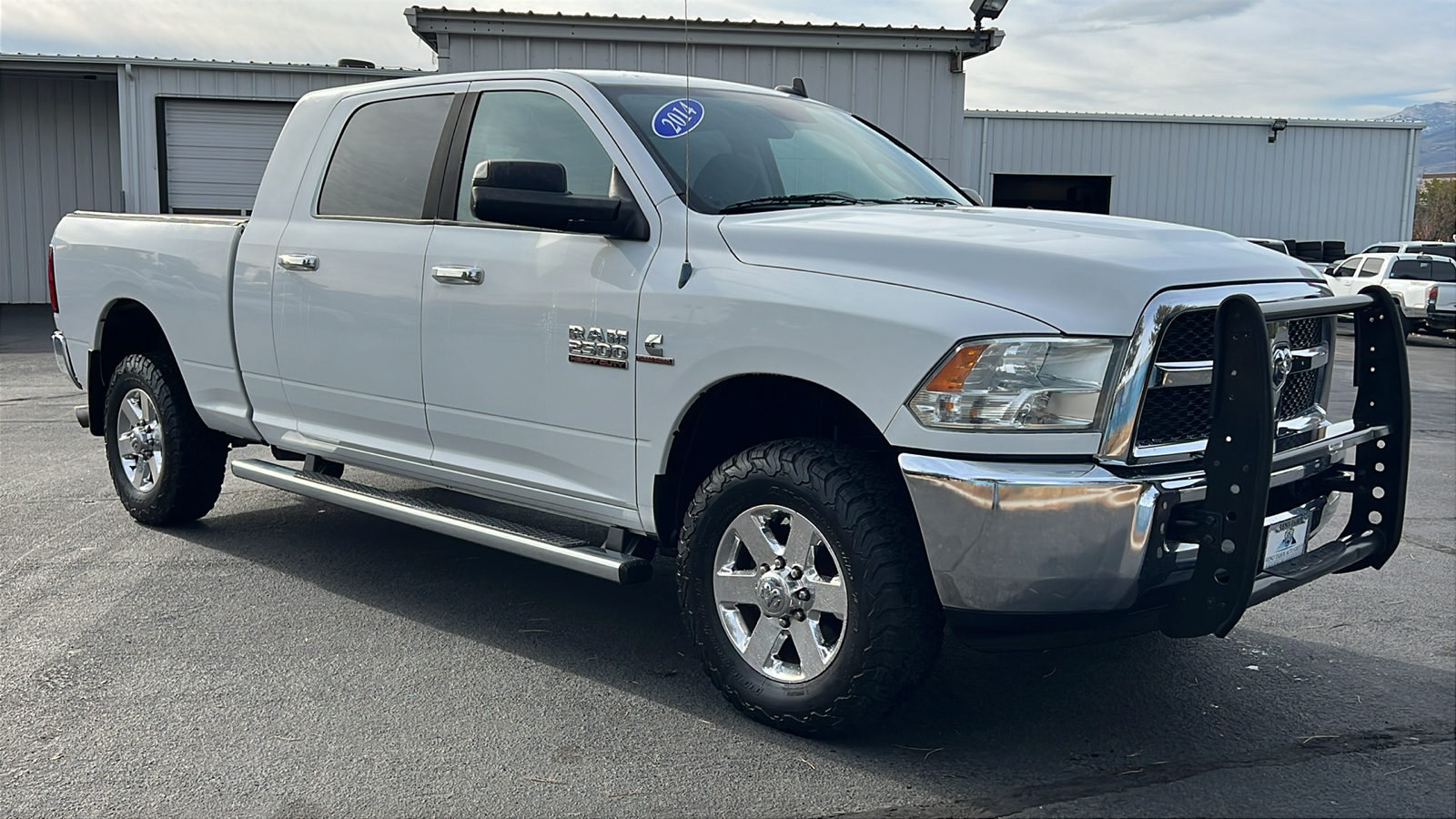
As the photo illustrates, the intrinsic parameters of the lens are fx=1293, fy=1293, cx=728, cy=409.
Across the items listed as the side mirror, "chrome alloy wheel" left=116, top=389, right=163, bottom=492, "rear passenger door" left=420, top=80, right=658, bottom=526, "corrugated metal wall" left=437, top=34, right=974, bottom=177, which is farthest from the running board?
"corrugated metal wall" left=437, top=34, right=974, bottom=177

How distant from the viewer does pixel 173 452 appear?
20.1 feet

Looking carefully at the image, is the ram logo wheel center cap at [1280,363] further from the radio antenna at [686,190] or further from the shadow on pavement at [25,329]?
the shadow on pavement at [25,329]

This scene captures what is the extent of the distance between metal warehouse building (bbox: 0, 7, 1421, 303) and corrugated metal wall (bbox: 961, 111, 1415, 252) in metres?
0.04

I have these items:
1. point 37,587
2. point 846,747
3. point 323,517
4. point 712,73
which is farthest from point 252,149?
point 846,747

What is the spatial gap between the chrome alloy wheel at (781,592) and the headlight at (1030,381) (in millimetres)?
637

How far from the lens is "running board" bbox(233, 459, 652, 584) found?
416cm

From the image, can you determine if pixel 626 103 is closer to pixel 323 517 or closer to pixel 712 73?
pixel 323 517

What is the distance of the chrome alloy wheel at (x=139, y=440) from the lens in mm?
6301

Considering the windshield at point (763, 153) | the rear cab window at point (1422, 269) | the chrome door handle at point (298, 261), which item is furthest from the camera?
the rear cab window at point (1422, 269)

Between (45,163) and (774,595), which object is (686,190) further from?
(45,163)

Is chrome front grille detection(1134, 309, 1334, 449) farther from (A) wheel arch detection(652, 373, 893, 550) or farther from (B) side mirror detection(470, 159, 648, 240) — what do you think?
(B) side mirror detection(470, 159, 648, 240)

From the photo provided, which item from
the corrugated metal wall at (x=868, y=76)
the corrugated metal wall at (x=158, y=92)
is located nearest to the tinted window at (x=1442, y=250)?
the corrugated metal wall at (x=868, y=76)

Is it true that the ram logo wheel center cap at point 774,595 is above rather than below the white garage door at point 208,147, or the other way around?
below

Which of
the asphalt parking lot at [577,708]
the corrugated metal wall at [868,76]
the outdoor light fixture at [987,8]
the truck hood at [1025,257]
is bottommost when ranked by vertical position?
the asphalt parking lot at [577,708]
